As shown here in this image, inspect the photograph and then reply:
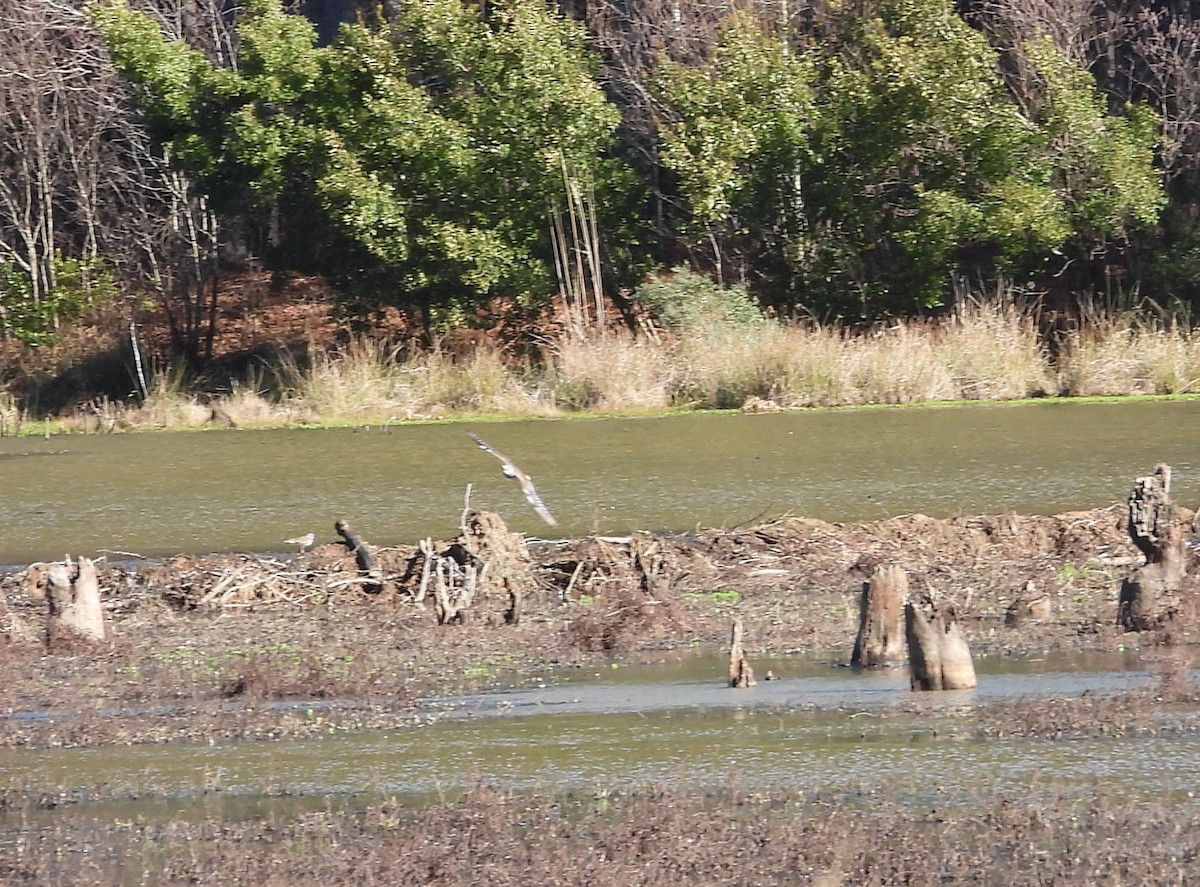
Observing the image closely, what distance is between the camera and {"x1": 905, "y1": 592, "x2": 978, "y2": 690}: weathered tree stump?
27.0 feet

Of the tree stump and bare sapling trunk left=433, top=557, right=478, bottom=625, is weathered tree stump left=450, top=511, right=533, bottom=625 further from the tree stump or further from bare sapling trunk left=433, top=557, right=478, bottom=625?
the tree stump

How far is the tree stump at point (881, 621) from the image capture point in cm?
891

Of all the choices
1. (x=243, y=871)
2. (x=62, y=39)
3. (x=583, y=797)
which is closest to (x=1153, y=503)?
(x=583, y=797)

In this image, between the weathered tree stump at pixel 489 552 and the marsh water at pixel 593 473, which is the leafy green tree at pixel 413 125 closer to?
the marsh water at pixel 593 473

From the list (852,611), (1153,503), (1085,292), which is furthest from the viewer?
(1085,292)

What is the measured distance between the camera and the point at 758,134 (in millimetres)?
26594

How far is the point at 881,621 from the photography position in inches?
354

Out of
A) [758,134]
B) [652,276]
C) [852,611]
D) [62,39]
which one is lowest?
[852,611]

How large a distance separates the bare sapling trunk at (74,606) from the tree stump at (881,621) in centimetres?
401

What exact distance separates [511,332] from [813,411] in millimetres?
6403

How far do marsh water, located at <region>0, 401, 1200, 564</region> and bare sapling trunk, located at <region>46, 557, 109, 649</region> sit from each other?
359 centimetres

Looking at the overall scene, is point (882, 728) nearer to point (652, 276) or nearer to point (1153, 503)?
point (1153, 503)

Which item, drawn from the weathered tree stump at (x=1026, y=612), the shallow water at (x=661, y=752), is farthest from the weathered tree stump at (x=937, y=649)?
the weathered tree stump at (x=1026, y=612)

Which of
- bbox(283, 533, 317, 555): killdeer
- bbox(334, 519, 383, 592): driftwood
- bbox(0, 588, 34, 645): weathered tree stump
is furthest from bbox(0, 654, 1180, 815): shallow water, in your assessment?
bbox(283, 533, 317, 555): killdeer
